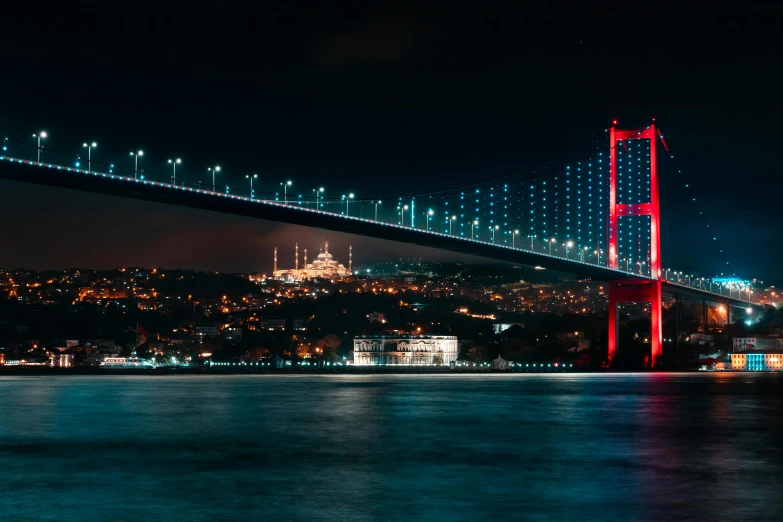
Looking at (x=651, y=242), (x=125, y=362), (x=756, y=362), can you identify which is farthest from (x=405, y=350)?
(x=651, y=242)

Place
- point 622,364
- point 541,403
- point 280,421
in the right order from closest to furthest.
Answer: point 280,421
point 541,403
point 622,364

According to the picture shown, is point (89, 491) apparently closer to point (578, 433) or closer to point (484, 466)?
point (484, 466)

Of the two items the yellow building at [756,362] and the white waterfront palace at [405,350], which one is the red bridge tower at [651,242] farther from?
the white waterfront palace at [405,350]

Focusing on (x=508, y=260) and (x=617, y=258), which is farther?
(x=617, y=258)

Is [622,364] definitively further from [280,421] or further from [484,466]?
[484,466]

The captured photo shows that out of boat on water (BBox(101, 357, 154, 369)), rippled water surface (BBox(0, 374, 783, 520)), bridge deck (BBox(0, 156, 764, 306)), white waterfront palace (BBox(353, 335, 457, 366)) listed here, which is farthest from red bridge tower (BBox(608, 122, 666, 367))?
white waterfront palace (BBox(353, 335, 457, 366))

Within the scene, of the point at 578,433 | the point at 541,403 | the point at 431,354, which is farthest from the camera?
the point at 431,354

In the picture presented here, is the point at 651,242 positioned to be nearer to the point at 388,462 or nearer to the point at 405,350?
the point at 388,462

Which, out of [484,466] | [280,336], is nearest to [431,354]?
[280,336]

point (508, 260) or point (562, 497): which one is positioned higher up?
point (508, 260)
